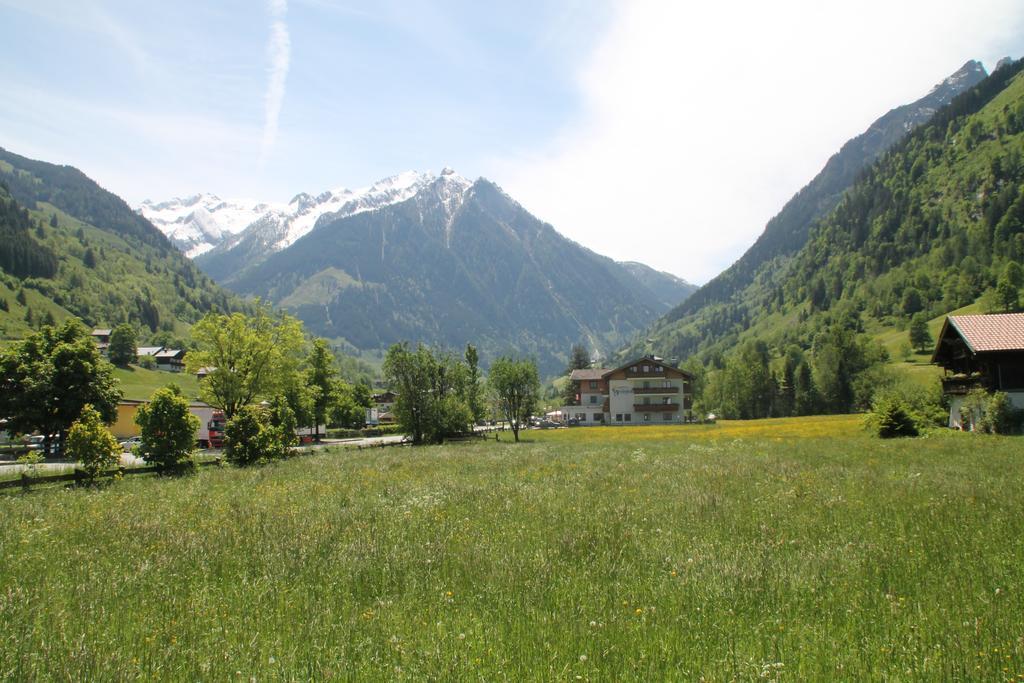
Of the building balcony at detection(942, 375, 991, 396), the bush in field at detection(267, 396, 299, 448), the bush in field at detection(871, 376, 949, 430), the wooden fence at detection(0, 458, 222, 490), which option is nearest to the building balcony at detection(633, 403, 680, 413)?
the bush in field at detection(871, 376, 949, 430)

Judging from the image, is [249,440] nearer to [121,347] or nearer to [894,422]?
[894,422]

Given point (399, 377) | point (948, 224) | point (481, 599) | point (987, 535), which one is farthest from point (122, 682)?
point (948, 224)

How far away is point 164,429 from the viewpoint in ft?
97.1

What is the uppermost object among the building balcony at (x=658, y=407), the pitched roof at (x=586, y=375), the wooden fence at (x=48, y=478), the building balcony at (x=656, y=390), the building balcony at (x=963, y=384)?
the pitched roof at (x=586, y=375)

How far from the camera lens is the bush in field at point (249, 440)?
1403 inches

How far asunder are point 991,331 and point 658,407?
6613 centimetres

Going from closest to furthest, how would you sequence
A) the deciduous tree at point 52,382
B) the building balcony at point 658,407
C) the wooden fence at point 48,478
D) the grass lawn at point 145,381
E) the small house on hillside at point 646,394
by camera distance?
1. the wooden fence at point 48,478
2. the deciduous tree at point 52,382
3. the building balcony at point 658,407
4. the small house on hillside at point 646,394
5. the grass lawn at point 145,381

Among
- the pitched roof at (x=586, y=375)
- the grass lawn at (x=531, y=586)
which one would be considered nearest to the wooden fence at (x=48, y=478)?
the grass lawn at (x=531, y=586)

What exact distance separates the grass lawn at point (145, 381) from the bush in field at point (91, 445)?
11193cm

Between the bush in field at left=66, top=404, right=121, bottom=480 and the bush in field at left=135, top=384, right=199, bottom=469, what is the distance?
3652 mm

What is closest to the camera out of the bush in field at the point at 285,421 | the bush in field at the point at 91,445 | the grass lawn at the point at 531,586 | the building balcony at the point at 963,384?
the grass lawn at the point at 531,586

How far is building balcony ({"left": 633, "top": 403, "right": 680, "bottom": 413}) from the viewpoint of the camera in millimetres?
110625

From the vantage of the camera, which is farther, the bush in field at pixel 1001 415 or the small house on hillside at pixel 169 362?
the small house on hillside at pixel 169 362

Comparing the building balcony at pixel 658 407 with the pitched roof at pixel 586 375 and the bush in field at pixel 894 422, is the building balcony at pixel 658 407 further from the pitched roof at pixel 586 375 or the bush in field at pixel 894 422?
the bush in field at pixel 894 422
